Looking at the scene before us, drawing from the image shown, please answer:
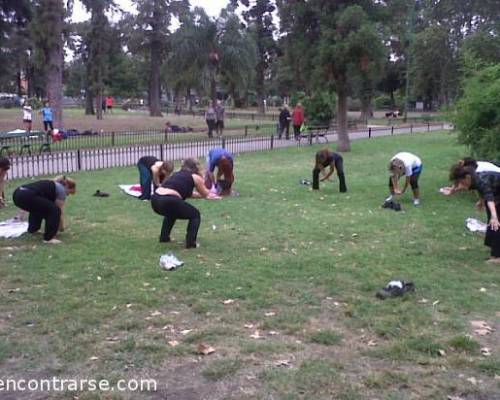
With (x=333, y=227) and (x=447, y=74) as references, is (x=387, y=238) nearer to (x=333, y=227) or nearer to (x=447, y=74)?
(x=333, y=227)

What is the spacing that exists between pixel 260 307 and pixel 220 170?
270 inches

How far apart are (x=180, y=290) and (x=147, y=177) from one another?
18.8ft

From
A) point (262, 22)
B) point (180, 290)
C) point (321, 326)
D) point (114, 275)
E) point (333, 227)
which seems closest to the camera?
point (321, 326)

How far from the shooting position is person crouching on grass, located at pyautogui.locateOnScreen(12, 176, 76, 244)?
24.9ft

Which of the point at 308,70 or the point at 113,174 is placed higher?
the point at 308,70

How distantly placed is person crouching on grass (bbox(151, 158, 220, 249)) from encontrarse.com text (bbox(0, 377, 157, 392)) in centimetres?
358

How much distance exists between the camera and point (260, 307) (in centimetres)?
559

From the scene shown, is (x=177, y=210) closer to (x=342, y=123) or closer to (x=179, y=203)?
(x=179, y=203)

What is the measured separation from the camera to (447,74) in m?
52.5

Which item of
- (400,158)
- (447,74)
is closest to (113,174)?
(400,158)

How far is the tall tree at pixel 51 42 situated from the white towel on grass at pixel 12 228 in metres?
19.7

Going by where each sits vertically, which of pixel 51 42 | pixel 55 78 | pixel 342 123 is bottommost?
pixel 342 123

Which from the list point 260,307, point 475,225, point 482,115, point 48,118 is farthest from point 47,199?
point 48,118

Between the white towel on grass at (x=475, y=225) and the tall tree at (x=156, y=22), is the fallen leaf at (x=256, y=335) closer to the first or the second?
the white towel on grass at (x=475, y=225)
